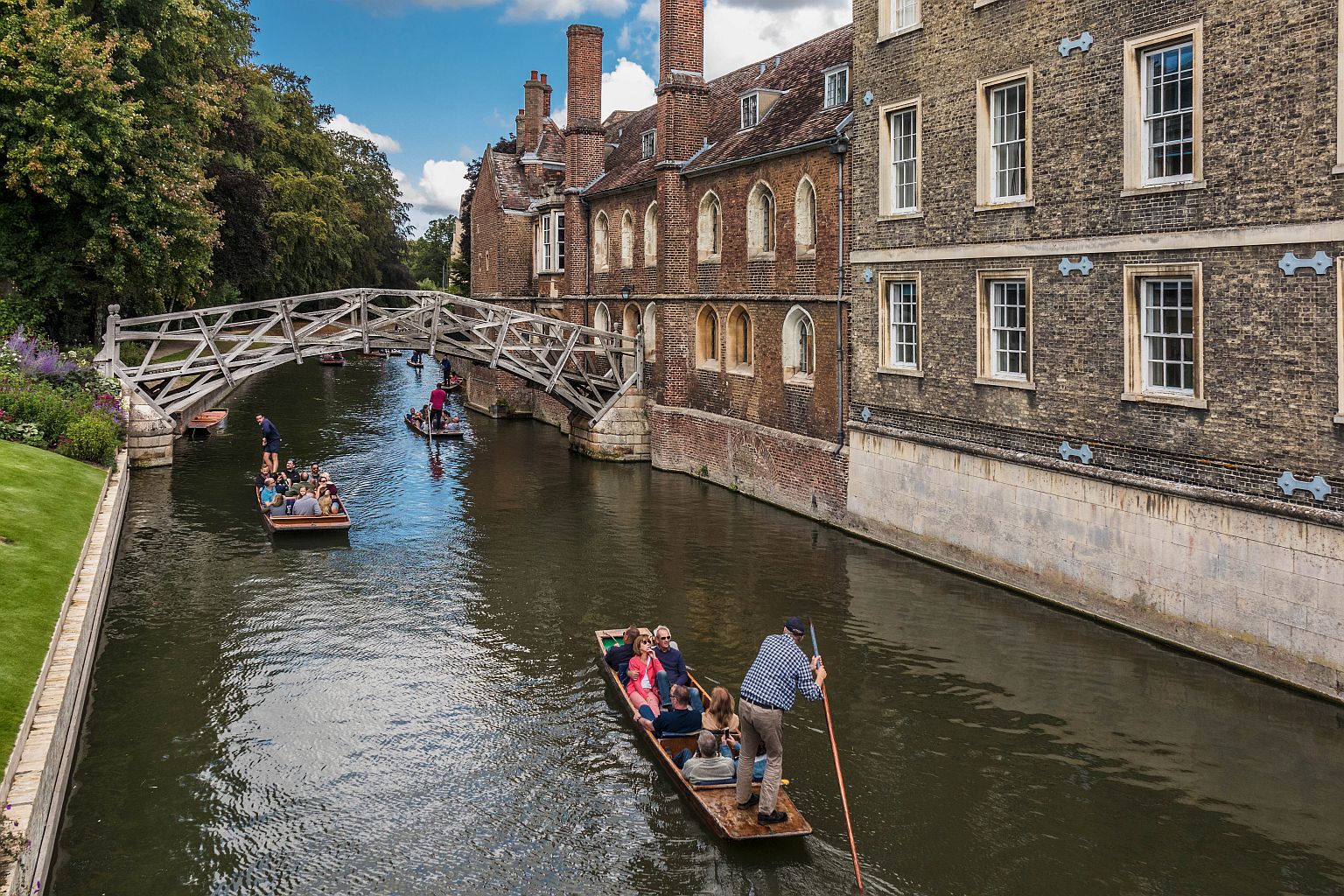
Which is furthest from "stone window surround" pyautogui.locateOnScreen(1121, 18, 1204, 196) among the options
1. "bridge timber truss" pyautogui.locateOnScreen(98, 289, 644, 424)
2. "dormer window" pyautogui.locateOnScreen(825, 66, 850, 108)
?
"bridge timber truss" pyautogui.locateOnScreen(98, 289, 644, 424)

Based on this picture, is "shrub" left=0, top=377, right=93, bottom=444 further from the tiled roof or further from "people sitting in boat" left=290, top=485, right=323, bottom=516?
the tiled roof

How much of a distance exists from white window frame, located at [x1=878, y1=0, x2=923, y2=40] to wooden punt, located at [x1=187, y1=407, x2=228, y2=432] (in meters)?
21.4

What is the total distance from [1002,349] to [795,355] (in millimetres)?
6576

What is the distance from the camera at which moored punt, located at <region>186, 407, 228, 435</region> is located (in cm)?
3178

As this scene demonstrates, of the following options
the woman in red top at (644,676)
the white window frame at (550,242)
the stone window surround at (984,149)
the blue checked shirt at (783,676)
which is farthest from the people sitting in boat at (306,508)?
the white window frame at (550,242)

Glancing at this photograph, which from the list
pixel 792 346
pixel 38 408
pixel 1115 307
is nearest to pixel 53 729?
pixel 1115 307

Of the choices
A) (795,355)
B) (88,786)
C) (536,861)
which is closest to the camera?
(536,861)

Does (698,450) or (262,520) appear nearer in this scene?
(262,520)

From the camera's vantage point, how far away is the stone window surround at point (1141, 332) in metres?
13.4

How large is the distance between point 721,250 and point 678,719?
16.5 meters

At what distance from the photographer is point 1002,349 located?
55.5 ft

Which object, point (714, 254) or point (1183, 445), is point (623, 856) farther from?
point (714, 254)

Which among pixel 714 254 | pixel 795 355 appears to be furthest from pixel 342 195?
pixel 795 355

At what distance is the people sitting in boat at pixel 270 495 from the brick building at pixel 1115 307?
1037 centimetres
